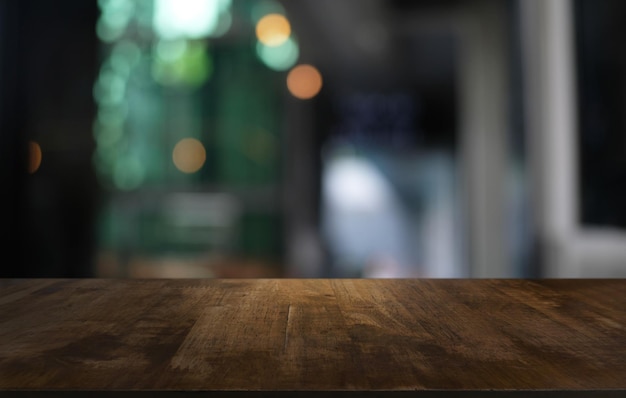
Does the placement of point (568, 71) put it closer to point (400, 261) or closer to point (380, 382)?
point (400, 261)

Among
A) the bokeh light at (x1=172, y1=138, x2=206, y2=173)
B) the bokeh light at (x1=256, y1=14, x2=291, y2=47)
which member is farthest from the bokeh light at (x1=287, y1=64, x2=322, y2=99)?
the bokeh light at (x1=172, y1=138, x2=206, y2=173)

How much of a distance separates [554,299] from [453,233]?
298 centimetres

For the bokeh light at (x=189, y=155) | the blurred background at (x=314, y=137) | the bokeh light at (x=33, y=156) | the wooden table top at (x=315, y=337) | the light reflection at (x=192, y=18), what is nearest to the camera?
the wooden table top at (x=315, y=337)

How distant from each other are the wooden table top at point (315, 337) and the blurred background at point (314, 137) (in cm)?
137

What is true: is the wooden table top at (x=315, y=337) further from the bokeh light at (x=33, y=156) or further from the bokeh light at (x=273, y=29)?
the bokeh light at (x=273, y=29)

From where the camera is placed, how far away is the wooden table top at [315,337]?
33 centimetres

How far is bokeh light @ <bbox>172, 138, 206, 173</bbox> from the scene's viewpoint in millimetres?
3000

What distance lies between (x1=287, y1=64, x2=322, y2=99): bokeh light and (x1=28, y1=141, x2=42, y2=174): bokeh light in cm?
134

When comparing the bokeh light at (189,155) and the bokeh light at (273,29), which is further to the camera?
the bokeh light at (273,29)

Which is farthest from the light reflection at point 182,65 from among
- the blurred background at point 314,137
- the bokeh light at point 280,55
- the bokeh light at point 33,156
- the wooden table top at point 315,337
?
the wooden table top at point 315,337

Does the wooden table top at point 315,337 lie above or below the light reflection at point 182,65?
below

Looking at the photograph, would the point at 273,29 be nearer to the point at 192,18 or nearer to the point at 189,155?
the point at 192,18

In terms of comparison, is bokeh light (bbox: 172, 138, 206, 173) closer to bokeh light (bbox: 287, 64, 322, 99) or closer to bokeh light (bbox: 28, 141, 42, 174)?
bokeh light (bbox: 287, 64, 322, 99)

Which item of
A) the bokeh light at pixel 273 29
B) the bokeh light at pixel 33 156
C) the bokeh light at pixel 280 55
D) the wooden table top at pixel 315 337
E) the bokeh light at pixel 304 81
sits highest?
the bokeh light at pixel 273 29
